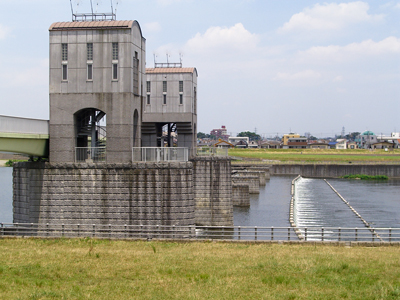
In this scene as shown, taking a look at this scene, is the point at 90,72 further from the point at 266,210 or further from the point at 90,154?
the point at 266,210

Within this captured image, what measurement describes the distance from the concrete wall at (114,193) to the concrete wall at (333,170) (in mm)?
94638

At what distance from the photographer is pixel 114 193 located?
27094 millimetres

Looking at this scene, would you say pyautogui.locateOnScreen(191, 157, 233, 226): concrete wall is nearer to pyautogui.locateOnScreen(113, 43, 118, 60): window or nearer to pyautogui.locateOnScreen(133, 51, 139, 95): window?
pyautogui.locateOnScreen(133, 51, 139, 95): window

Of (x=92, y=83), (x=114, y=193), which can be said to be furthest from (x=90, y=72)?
(x=114, y=193)

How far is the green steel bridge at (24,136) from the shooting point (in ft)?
81.8

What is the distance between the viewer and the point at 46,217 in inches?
1077

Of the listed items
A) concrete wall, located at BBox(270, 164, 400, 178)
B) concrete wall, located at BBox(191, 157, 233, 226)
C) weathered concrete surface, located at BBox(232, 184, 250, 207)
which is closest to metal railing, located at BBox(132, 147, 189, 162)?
concrete wall, located at BBox(191, 157, 233, 226)

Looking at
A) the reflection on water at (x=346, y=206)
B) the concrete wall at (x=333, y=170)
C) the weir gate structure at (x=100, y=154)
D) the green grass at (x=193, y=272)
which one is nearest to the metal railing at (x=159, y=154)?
the weir gate structure at (x=100, y=154)

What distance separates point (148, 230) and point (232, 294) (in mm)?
12110

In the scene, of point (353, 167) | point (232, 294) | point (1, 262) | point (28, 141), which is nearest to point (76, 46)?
point (28, 141)

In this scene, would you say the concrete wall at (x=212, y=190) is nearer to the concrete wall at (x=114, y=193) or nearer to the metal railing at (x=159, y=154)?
the metal railing at (x=159, y=154)

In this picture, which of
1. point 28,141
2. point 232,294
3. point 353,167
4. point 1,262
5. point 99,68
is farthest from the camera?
point 353,167

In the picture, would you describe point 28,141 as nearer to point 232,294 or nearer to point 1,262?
point 1,262

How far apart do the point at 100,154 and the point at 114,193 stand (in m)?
3.33
